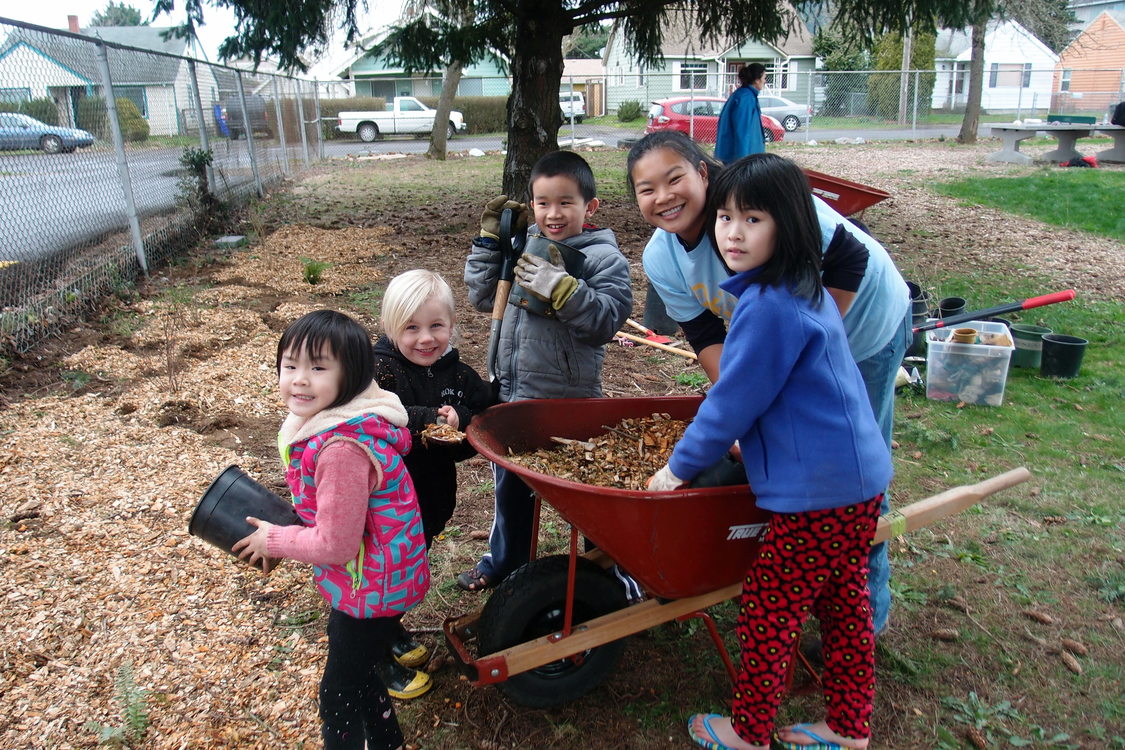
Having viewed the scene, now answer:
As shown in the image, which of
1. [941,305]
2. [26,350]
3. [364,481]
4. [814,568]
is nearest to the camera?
[364,481]

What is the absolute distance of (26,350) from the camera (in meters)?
5.04

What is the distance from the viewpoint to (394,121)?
2906cm

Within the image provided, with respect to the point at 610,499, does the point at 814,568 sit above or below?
below

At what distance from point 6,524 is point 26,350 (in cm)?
223

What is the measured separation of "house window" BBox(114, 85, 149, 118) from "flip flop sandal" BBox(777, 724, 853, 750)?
7.71 metres

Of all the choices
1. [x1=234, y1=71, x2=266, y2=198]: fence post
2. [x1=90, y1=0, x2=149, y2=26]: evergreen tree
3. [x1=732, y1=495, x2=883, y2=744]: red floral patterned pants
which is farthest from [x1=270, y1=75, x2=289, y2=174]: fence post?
[x1=90, y1=0, x2=149, y2=26]: evergreen tree

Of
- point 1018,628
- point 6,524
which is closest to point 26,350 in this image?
point 6,524

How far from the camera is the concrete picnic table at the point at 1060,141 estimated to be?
15766 mm

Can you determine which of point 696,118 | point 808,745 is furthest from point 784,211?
point 696,118

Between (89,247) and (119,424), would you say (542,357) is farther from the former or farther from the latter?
(89,247)

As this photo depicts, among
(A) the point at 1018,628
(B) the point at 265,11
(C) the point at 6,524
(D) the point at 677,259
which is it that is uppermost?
(B) the point at 265,11

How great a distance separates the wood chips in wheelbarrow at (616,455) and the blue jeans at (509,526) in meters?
0.27

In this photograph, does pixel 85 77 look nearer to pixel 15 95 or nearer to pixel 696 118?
pixel 15 95

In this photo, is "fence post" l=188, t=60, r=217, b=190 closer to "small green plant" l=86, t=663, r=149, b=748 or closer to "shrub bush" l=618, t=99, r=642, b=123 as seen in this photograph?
"small green plant" l=86, t=663, r=149, b=748
